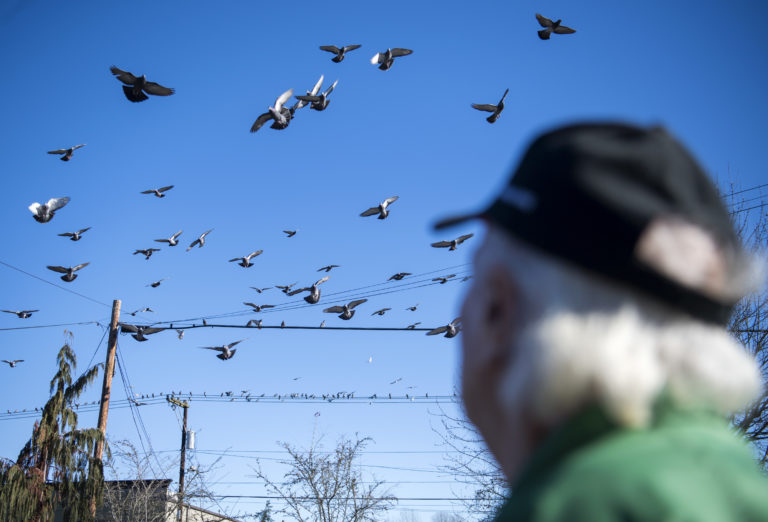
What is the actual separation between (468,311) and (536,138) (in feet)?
1.03

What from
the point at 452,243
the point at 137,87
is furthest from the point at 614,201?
the point at 452,243

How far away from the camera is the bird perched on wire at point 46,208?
47.0ft

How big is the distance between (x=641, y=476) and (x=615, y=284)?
0.90 ft

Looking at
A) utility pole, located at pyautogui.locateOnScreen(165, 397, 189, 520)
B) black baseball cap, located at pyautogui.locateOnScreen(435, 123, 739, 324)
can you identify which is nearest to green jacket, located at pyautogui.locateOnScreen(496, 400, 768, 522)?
black baseball cap, located at pyautogui.locateOnScreen(435, 123, 739, 324)

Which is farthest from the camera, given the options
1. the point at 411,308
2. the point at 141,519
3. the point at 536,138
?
the point at 141,519

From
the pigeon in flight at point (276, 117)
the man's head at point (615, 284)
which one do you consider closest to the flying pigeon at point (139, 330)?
the pigeon in flight at point (276, 117)

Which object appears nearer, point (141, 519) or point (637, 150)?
point (637, 150)

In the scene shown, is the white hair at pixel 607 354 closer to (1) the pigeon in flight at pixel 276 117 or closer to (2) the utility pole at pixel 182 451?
(1) the pigeon in flight at pixel 276 117

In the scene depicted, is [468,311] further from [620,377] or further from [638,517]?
[638,517]

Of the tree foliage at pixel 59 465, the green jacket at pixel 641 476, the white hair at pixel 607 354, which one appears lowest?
the green jacket at pixel 641 476

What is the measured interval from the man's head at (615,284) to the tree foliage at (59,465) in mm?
15918

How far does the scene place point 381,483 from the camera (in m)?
30.6

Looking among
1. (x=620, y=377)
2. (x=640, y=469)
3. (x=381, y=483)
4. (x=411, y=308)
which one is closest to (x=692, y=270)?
(x=620, y=377)

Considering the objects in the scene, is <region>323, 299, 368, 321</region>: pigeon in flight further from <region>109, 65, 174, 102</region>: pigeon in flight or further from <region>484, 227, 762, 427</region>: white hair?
<region>484, 227, 762, 427</region>: white hair
